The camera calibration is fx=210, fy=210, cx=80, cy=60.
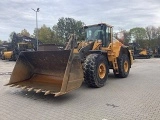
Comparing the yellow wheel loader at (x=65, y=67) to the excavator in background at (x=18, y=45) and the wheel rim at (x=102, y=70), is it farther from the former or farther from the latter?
the excavator in background at (x=18, y=45)

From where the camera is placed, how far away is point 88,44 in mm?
8102

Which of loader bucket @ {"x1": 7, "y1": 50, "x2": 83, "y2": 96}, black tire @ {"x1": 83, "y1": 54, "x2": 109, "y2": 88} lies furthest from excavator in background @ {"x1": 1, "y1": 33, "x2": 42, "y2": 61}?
black tire @ {"x1": 83, "y1": 54, "x2": 109, "y2": 88}

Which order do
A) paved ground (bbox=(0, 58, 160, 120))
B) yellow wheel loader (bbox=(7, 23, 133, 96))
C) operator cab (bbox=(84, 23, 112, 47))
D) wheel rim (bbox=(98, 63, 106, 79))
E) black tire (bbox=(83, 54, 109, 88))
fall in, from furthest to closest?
operator cab (bbox=(84, 23, 112, 47)), wheel rim (bbox=(98, 63, 106, 79)), black tire (bbox=(83, 54, 109, 88)), yellow wheel loader (bbox=(7, 23, 133, 96)), paved ground (bbox=(0, 58, 160, 120))

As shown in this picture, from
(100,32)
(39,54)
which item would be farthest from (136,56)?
(39,54)

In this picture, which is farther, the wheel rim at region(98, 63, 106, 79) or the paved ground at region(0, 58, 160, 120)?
the wheel rim at region(98, 63, 106, 79)

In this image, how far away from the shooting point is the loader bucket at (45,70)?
609 centimetres

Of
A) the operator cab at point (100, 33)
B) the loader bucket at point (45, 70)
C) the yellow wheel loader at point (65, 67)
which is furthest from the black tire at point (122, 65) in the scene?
the loader bucket at point (45, 70)

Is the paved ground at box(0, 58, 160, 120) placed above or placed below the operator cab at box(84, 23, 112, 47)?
below

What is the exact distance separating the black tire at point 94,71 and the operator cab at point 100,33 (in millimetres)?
1424

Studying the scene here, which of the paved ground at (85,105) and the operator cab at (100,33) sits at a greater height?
the operator cab at (100,33)

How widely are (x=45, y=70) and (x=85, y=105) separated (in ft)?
8.01

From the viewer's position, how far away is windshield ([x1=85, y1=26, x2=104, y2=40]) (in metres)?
8.82

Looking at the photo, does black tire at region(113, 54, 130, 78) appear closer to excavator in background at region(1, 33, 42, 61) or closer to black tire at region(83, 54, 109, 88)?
black tire at region(83, 54, 109, 88)

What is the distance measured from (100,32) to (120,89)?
2702 mm
